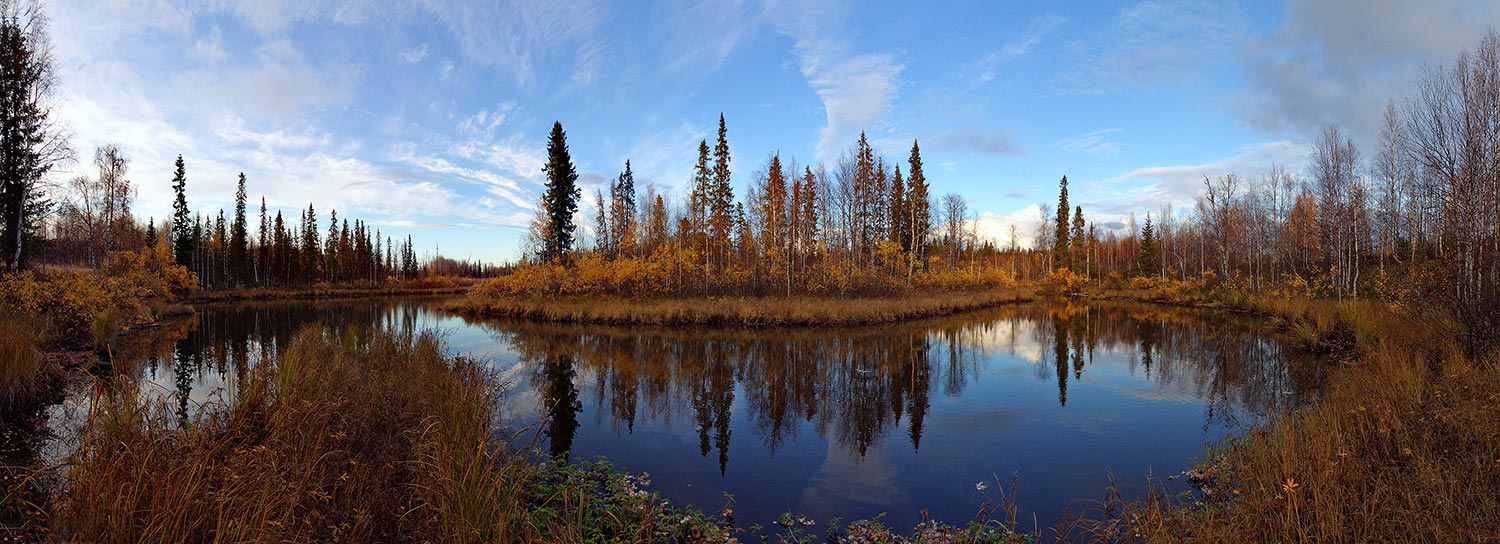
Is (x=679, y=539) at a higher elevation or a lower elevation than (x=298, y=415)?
lower

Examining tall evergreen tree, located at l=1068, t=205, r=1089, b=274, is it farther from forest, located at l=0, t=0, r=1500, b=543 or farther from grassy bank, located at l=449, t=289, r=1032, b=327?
grassy bank, located at l=449, t=289, r=1032, b=327

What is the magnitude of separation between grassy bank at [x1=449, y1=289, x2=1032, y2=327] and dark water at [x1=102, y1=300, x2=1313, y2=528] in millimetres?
3298

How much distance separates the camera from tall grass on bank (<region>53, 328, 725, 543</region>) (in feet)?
9.95

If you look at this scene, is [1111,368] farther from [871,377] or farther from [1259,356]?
[871,377]

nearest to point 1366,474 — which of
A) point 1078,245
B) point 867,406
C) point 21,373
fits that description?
point 867,406

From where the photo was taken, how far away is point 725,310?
80.9 feet

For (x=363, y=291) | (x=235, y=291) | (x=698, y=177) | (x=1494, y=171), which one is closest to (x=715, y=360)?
(x=1494, y=171)

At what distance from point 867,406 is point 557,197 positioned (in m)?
30.3

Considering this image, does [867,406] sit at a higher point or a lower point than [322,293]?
lower

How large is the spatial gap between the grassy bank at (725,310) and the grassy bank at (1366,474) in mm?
17431

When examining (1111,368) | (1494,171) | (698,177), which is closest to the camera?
(1494,171)

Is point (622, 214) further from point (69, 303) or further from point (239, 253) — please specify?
point (239, 253)

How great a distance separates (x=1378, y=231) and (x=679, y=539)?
40.5 m

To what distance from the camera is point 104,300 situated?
18.1m
